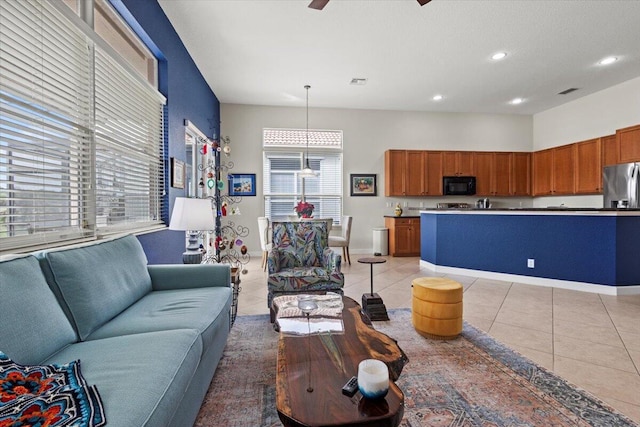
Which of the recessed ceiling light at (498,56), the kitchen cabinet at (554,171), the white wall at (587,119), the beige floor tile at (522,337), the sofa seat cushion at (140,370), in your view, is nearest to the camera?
the sofa seat cushion at (140,370)

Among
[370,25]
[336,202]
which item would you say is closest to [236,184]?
[336,202]

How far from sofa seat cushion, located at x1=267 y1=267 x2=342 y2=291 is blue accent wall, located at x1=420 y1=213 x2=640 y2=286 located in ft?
8.73

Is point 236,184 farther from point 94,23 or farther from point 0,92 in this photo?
point 0,92

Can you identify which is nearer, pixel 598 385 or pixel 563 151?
pixel 598 385

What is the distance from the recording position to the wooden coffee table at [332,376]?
39.3 inches

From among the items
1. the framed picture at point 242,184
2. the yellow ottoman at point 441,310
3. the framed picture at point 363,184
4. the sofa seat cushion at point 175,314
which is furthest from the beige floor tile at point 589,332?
the framed picture at point 242,184

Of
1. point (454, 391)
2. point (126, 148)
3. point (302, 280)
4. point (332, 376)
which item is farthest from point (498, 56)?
point (332, 376)

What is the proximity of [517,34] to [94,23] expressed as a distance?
14.3ft

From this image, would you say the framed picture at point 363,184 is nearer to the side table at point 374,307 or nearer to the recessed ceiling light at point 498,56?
the recessed ceiling light at point 498,56

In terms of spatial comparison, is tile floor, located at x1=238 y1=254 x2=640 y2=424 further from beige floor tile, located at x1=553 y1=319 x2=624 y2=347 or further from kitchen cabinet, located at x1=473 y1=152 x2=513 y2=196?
kitchen cabinet, located at x1=473 y1=152 x2=513 y2=196

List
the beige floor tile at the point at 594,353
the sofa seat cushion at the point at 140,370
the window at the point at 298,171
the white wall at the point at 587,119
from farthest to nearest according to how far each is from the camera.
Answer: the window at the point at 298,171 < the white wall at the point at 587,119 < the beige floor tile at the point at 594,353 < the sofa seat cushion at the point at 140,370

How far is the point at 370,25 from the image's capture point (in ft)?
11.6

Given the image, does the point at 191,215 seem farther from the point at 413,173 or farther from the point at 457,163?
the point at 457,163

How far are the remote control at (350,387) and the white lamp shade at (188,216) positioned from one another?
1.99 meters
